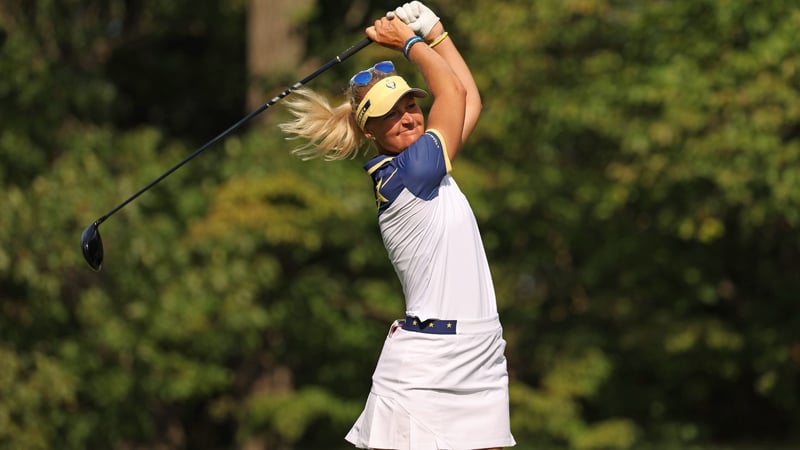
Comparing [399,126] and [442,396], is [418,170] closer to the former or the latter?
[399,126]

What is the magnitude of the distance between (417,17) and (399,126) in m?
0.52

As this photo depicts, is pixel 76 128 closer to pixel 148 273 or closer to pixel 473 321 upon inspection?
pixel 148 273

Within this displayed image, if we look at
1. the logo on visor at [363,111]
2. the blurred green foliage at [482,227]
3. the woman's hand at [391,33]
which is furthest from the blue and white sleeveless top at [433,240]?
the blurred green foliage at [482,227]

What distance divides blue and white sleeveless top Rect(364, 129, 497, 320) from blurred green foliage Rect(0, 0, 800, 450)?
6877 millimetres

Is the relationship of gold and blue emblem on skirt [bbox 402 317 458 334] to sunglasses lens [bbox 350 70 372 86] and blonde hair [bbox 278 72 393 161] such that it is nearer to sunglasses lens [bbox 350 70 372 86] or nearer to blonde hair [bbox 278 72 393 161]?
blonde hair [bbox 278 72 393 161]

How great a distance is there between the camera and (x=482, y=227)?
48.0 ft

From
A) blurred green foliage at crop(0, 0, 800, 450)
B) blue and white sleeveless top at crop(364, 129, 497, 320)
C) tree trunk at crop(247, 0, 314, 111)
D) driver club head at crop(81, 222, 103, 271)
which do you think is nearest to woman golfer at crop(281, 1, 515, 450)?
blue and white sleeveless top at crop(364, 129, 497, 320)

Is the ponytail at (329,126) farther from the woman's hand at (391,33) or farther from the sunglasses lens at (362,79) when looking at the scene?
the woman's hand at (391,33)

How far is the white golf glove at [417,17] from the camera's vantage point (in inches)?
195

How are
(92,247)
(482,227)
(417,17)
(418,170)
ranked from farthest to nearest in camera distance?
(482,227), (92,247), (417,17), (418,170)

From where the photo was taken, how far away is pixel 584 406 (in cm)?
1736

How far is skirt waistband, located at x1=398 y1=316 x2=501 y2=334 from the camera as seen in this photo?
4648 millimetres

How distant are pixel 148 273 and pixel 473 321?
8.69 meters

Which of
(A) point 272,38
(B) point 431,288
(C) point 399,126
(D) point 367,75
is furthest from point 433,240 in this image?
(A) point 272,38
